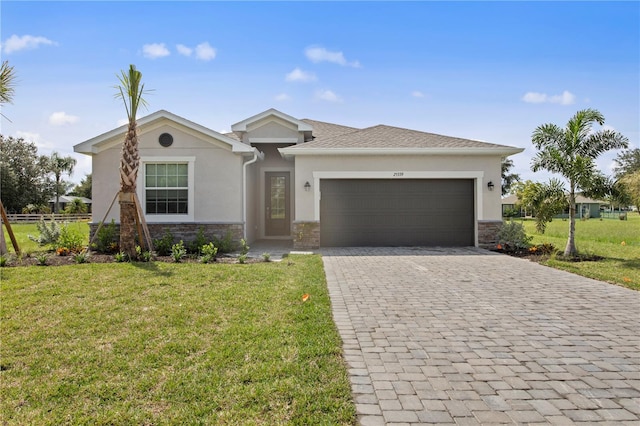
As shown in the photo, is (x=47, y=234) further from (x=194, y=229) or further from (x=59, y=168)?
(x=59, y=168)

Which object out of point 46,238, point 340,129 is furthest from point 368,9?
point 46,238

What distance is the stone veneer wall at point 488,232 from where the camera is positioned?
12547 millimetres

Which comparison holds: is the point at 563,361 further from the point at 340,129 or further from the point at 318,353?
the point at 340,129

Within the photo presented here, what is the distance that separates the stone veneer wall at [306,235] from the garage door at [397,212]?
48 cm

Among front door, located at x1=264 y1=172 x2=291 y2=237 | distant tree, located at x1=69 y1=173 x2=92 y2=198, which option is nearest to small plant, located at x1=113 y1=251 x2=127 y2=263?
front door, located at x1=264 y1=172 x2=291 y2=237

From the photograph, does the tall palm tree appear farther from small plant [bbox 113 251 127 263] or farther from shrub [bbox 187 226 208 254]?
shrub [bbox 187 226 208 254]

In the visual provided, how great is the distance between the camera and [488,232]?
1257cm

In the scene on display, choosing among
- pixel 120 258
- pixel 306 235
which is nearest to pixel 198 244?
pixel 120 258

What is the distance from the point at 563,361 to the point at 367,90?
11945mm

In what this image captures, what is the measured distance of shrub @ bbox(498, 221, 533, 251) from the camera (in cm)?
1205

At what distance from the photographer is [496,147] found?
12.1 meters

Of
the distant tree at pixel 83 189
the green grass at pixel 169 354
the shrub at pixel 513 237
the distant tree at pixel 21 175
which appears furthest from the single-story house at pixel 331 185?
the distant tree at pixel 83 189

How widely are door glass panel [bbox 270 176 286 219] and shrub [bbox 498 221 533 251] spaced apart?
26.8 feet

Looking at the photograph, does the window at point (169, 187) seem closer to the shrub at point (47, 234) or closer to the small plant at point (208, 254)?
the small plant at point (208, 254)
